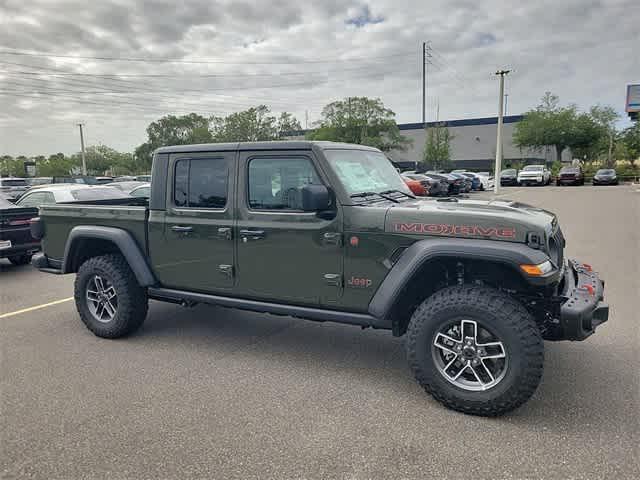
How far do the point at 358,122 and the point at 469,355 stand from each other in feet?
179

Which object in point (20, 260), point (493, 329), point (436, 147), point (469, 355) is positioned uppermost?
point (436, 147)

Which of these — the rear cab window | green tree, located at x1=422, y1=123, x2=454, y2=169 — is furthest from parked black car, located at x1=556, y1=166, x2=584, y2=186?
the rear cab window

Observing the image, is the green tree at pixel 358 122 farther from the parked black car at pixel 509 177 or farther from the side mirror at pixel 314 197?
the side mirror at pixel 314 197

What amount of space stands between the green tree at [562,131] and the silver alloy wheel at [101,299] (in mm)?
53639

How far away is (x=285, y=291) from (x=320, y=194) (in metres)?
0.95

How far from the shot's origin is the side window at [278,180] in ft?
12.4

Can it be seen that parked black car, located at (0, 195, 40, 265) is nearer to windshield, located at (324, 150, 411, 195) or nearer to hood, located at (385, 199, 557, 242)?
windshield, located at (324, 150, 411, 195)

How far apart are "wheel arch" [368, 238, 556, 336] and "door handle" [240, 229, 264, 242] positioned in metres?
1.11

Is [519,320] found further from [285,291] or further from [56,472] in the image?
[56,472]

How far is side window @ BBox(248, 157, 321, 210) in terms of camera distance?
12.4 ft

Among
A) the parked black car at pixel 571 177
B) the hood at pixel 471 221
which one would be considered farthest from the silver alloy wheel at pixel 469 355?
the parked black car at pixel 571 177

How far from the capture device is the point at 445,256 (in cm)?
320

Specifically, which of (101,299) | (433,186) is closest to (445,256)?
(101,299)

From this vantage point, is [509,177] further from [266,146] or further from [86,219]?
[86,219]
